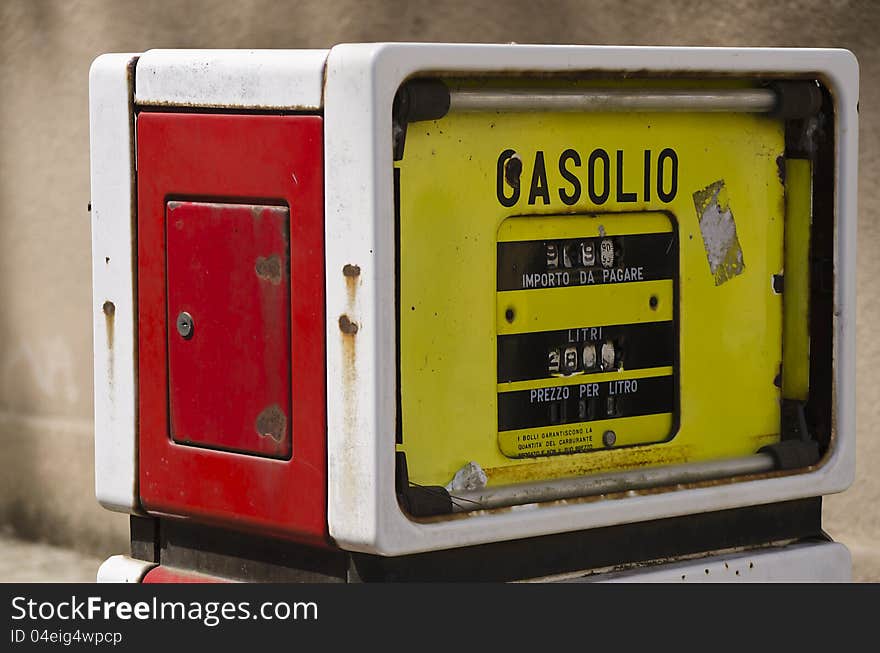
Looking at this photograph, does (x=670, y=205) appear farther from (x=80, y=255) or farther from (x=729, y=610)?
(x=80, y=255)

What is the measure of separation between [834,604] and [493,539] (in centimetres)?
55

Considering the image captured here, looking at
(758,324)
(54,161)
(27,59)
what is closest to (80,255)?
(54,161)

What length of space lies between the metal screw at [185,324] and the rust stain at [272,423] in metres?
0.17

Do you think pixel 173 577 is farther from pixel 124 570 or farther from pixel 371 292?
pixel 371 292

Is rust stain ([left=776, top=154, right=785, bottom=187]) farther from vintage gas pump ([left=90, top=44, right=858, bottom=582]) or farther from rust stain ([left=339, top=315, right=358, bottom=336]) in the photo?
rust stain ([left=339, top=315, right=358, bottom=336])

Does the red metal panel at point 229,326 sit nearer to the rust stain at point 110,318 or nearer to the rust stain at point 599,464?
the rust stain at point 110,318

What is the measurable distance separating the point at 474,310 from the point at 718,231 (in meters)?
0.48

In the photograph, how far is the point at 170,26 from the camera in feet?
17.3

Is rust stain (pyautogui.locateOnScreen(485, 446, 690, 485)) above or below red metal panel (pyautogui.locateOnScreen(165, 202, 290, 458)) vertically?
below

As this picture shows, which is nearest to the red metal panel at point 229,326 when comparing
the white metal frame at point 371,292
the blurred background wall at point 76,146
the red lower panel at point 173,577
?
the white metal frame at point 371,292

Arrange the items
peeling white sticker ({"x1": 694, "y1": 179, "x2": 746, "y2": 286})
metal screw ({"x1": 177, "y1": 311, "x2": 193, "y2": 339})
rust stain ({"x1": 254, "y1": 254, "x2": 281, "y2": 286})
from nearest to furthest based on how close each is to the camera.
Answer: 1. rust stain ({"x1": 254, "y1": 254, "x2": 281, "y2": 286})
2. metal screw ({"x1": 177, "y1": 311, "x2": 193, "y2": 339})
3. peeling white sticker ({"x1": 694, "y1": 179, "x2": 746, "y2": 286})

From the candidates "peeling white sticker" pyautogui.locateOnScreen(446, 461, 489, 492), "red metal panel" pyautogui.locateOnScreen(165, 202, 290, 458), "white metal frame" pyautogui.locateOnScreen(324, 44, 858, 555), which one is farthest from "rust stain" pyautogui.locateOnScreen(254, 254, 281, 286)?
"peeling white sticker" pyautogui.locateOnScreen(446, 461, 489, 492)

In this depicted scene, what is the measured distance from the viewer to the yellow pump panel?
2.33 meters

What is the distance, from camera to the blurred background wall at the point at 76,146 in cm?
436
